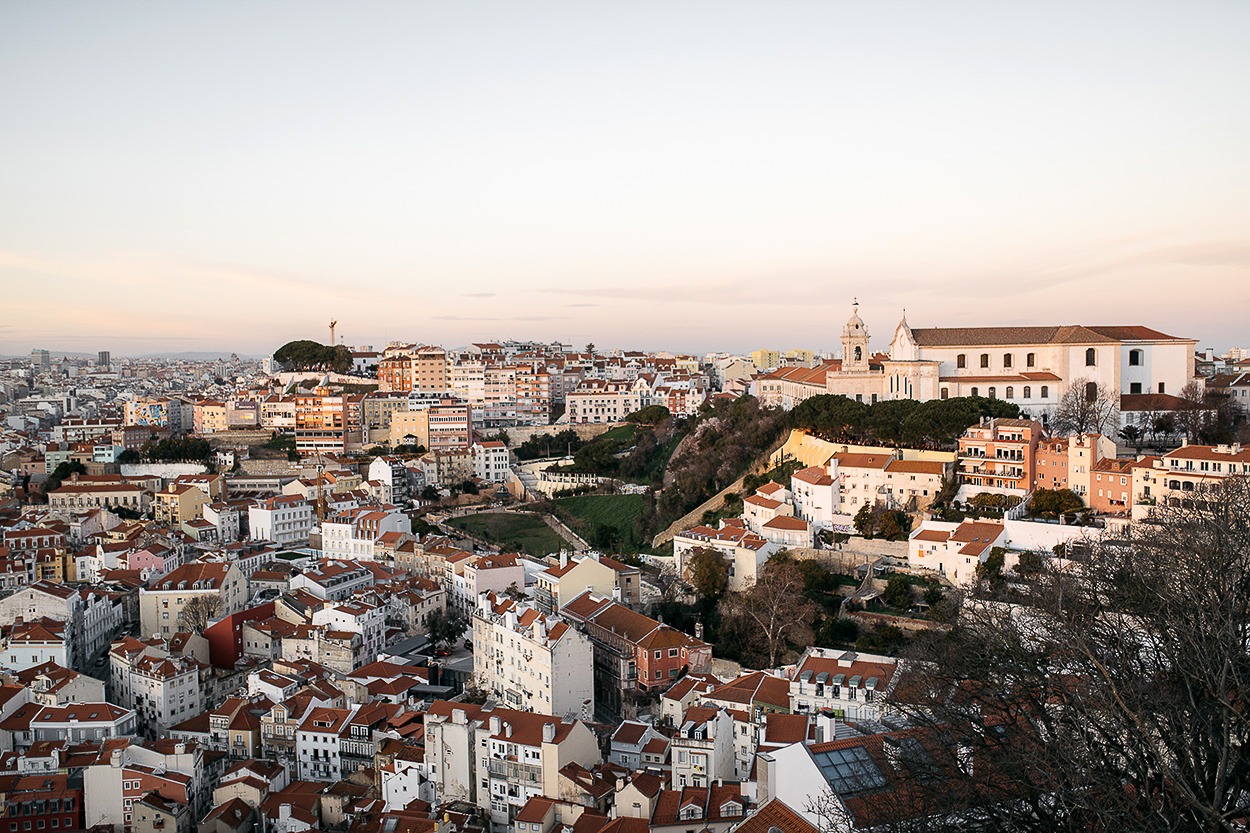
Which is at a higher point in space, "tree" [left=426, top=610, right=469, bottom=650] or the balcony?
the balcony

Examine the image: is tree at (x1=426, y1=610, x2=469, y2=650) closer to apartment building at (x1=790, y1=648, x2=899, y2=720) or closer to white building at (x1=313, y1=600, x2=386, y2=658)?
white building at (x1=313, y1=600, x2=386, y2=658)

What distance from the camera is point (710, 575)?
18281 mm

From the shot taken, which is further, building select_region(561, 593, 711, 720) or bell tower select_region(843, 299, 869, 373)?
bell tower select_region(843, 299, 869, 373)

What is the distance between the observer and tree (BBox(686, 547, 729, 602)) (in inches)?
720

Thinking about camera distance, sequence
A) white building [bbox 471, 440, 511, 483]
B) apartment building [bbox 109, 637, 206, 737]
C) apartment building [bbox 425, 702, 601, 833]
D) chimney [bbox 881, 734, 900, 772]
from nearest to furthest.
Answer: chimney [bbox 881, 734, 900, 772], apartment building [bbox 425, 702, 601, 833], apartment building [bbox 109, 637, 206, 737], white building [bbox 471, 440, 511, 483]

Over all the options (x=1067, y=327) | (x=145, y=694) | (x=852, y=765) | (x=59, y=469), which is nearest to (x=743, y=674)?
(x=852, y=765)

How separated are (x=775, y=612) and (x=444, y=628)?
6929 millimetres

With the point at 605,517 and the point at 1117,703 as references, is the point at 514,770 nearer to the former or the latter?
the point at 1117,703

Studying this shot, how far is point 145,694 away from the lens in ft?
54.4

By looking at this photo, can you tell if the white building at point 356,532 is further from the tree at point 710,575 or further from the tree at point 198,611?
the tree at point 710,575

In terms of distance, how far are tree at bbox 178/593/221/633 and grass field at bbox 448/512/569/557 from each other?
773cm

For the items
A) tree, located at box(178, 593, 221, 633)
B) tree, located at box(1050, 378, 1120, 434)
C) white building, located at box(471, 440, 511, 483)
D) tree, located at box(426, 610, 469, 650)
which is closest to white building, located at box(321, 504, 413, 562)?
tree, located at box(426, 610, 469, 650)

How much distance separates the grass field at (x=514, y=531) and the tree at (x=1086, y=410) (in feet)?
38.9

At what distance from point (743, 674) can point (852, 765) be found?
7.16 meters
